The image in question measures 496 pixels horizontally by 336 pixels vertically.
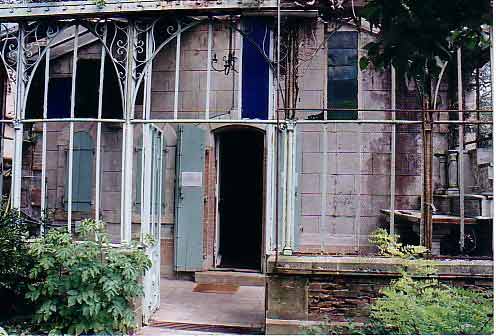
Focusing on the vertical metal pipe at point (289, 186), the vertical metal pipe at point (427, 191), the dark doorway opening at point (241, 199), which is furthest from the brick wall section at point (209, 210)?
the vertical metal pipe at point (427, 191)

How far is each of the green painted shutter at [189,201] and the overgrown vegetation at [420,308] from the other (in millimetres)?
2870

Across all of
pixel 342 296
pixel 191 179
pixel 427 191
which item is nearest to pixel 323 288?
pixel 342 296

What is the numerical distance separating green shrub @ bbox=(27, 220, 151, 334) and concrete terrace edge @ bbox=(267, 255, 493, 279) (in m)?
1.17

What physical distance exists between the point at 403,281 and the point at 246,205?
184 inches

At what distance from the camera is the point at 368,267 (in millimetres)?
4004

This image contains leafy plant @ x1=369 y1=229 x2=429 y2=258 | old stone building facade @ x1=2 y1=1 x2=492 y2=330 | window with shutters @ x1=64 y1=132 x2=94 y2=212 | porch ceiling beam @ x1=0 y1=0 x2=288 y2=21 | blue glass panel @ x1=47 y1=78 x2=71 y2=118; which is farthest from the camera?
window with shutters @ x1=64 y1=132 x2=94 y2=212

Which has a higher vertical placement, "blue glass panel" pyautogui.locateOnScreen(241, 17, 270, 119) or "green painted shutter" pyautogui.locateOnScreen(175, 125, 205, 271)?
"blue glass panel" pyautogui.locateOnScreen(241, 17, 270, 119)

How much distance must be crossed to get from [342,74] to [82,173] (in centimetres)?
351

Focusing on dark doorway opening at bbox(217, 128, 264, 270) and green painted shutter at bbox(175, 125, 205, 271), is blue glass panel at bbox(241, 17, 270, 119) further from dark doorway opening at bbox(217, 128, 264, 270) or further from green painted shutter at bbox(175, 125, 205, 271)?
dark doorway opening at bbox(217, 128, 264, 270)

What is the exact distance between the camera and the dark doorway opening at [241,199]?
285 inches

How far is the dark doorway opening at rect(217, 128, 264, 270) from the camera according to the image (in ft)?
23.7

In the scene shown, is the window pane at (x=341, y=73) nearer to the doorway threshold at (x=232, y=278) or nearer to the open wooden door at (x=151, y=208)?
the open wooden door at (x=151, y=208)

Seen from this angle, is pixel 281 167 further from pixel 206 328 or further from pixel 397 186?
pixel 397 186

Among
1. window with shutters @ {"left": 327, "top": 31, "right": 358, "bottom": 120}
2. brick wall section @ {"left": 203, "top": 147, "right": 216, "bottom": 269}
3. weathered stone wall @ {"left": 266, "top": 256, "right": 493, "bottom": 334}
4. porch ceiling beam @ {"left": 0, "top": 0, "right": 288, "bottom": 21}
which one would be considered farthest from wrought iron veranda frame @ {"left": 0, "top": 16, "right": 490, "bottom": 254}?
brick wall section @ {"left": 203, "top": 147, "right": 216, "bottom": 269}
